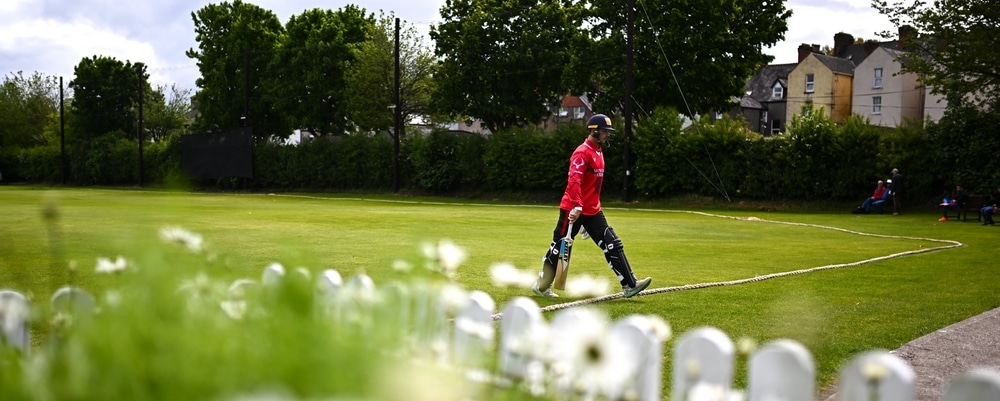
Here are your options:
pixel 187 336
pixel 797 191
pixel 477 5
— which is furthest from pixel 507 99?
pixel 187 336

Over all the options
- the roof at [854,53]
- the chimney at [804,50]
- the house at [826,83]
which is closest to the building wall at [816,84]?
the house at [826,83]

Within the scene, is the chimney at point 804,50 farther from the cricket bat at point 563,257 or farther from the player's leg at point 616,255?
the cricket bat at point 563,257

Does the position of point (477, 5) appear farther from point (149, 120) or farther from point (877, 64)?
point (149, 120)

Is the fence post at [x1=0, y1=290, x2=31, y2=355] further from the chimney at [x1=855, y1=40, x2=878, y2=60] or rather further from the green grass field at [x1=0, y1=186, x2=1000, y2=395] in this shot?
the chimney at [x1=855, y1=40, x2=878, y2=60]

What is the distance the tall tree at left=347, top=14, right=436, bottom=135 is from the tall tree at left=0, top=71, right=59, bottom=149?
41.0 meters

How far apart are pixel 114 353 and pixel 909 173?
34853mm

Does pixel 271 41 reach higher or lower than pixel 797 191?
higher

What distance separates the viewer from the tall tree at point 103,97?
7575 cm

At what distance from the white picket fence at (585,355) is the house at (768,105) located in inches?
2982

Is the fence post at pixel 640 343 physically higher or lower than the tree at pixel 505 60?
lower

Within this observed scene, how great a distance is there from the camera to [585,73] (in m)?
47.4

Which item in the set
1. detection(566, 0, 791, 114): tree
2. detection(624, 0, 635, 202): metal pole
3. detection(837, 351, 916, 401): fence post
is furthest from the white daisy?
detection(566, 0, 791, 114): tree

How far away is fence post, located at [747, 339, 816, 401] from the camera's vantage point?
78.5 inches

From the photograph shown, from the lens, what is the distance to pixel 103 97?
75875 mm
